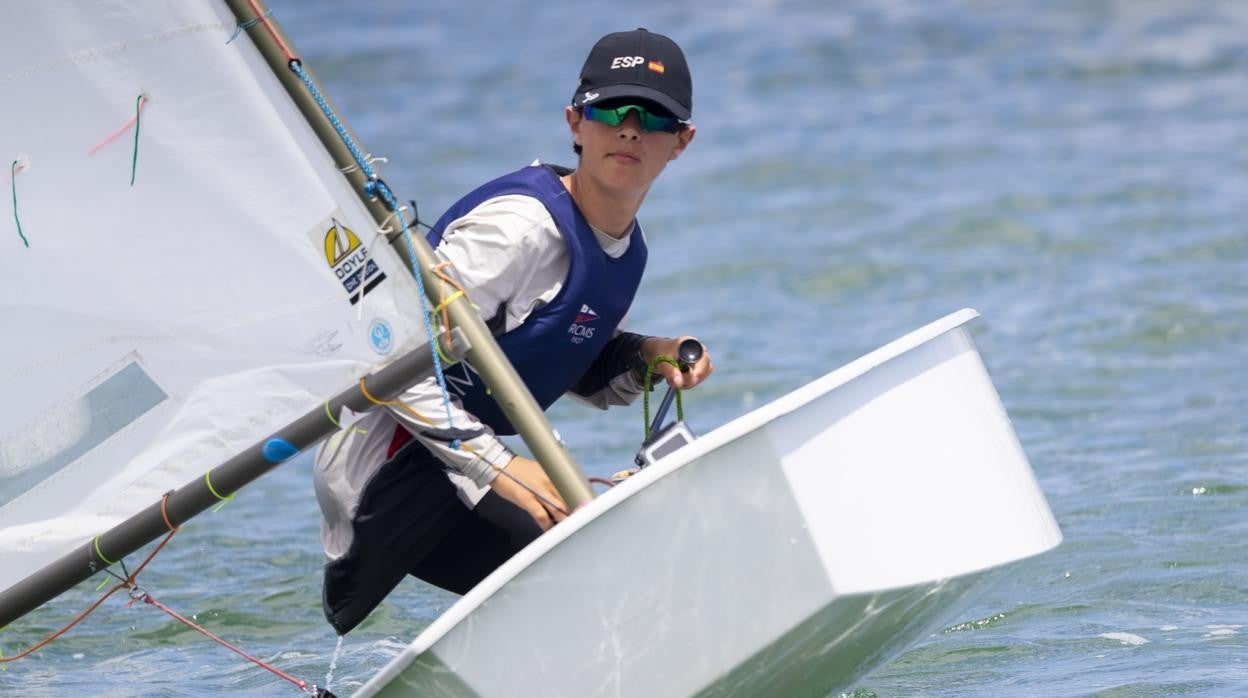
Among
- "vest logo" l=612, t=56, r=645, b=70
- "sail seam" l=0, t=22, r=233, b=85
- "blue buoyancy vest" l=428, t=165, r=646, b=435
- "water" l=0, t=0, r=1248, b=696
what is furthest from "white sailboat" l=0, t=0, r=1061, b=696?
"vest logo" l=612, t=56, r=645, b=70

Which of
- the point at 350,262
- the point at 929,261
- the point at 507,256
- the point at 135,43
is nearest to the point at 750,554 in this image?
the point at 507,256

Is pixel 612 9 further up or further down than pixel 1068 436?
further up

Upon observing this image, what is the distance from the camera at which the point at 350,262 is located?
2650 mm

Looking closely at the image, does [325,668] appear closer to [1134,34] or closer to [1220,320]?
[1220,320]

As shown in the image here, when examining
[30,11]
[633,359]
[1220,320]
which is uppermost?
[30,11]

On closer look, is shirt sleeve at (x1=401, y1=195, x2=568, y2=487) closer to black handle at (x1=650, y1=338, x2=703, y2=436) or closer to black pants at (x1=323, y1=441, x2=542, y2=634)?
black pants at (x1=323, y1=441, x2=542, y2=634)

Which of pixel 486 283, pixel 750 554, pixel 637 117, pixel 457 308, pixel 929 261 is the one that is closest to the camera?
pixel 750 554

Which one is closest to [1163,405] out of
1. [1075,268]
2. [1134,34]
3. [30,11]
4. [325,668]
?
[1075,268]

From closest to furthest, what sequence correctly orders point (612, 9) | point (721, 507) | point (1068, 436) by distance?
point (721, 507), point (1068, 436), point (612, 9)

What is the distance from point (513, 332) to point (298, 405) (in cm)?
40

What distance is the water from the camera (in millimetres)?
4117

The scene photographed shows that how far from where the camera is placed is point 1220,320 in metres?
7.58

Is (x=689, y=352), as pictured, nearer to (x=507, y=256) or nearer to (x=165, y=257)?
(x=507, y=256)

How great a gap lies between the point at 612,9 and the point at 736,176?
15.4 feet
